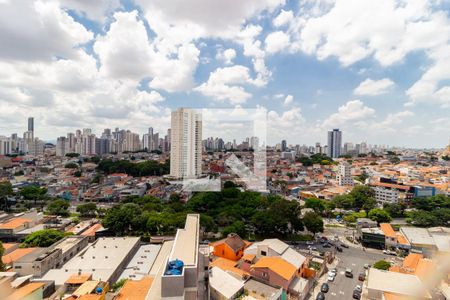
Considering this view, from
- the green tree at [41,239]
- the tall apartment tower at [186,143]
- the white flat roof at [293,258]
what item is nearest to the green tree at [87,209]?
the green tree at [41,239]

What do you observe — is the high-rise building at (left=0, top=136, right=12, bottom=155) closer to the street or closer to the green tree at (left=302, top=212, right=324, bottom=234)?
the green tree at (left=302, top=212, right=324, bottom=234)

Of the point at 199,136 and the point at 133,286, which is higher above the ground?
the point at 199,136

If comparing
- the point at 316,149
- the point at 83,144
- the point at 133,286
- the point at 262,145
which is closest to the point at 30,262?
the point at 133,286

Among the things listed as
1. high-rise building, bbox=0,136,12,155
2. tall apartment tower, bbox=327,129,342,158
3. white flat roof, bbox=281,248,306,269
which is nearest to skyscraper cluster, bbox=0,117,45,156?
high-rise building, bbox=0,136,12,155

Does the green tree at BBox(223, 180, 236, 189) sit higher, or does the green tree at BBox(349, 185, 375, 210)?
the green tree at BBox(223, 180, 236, 189)

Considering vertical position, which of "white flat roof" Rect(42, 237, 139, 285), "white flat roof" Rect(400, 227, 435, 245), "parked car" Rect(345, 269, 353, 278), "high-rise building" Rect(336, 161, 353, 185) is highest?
"high-rise building" Rect(336, 161, 353, 185)

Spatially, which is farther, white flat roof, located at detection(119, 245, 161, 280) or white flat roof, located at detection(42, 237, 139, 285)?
white flat roof, located at detection(119, 245, 161, 280)

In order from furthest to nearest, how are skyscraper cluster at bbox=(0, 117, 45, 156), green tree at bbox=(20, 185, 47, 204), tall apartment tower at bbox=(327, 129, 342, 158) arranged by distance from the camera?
tall apartment tower at bbox=(327, 129, 342, 158), skyscraper cluster at bbox=(0, 117, 45, 156), green tree at bbox=(20, 185, 47, 204)

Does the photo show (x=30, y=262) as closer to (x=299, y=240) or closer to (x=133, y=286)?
(x=133, y=286)
